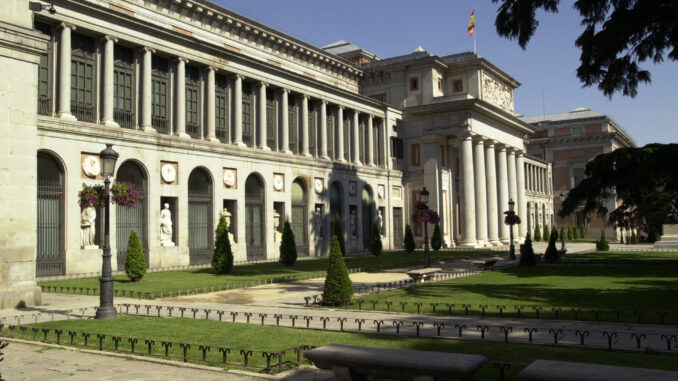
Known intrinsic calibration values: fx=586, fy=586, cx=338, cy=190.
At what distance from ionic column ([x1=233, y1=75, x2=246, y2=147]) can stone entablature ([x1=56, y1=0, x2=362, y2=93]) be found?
2.04 meters

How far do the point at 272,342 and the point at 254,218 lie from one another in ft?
99.6

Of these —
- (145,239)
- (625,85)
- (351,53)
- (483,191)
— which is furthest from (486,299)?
(351,53)

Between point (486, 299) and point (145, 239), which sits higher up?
point (145, 239)

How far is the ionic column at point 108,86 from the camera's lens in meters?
31.6


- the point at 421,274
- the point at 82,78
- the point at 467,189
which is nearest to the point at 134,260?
the point at 82,78

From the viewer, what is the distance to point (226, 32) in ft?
145

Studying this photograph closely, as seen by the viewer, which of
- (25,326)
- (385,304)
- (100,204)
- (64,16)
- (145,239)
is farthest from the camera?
(145,239)

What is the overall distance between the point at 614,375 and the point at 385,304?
37.8 feet

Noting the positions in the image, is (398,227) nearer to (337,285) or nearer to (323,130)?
(323,130)

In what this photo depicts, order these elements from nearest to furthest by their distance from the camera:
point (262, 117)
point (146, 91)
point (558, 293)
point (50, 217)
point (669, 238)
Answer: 1. point (558, 293)
2. point (50, 217)
3. point (146, 91)
4. point (262, 117)
5. point (669, 238)

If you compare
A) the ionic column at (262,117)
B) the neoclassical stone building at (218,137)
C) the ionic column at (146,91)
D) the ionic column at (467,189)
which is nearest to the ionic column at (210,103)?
the neoclassical stone building at (218,137)

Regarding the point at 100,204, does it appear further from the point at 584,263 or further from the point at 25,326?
the point at 584,263

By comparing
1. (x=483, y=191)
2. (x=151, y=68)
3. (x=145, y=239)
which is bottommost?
(x=145, y=239)

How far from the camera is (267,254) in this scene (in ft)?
137
